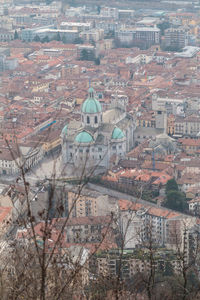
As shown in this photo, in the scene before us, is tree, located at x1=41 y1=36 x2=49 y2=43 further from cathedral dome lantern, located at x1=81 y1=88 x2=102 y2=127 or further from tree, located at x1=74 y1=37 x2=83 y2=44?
cathedral dome lantern, located at x1=81 y1=88 x2=102 y2=127

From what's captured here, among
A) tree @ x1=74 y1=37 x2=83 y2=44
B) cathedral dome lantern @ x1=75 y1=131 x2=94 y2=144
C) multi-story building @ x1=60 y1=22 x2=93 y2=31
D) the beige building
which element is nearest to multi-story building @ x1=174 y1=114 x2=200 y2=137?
cathedral dome lantern @ x1=75 y1=131 x2=94 y2=144

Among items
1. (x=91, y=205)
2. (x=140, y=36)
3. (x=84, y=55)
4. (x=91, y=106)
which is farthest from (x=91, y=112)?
(x=140, y=36)

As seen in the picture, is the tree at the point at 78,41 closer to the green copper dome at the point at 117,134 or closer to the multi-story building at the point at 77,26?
the multi-story building at the point at 77,26

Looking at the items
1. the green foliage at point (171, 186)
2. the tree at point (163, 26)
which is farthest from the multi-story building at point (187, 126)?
the tree at point (163, 26)

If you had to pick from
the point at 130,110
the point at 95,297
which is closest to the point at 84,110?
the point at 130,110

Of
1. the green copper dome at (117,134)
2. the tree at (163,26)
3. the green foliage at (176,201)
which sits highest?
the tree at (163,26)

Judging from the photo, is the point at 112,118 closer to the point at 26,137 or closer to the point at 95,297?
the point at 26,137
